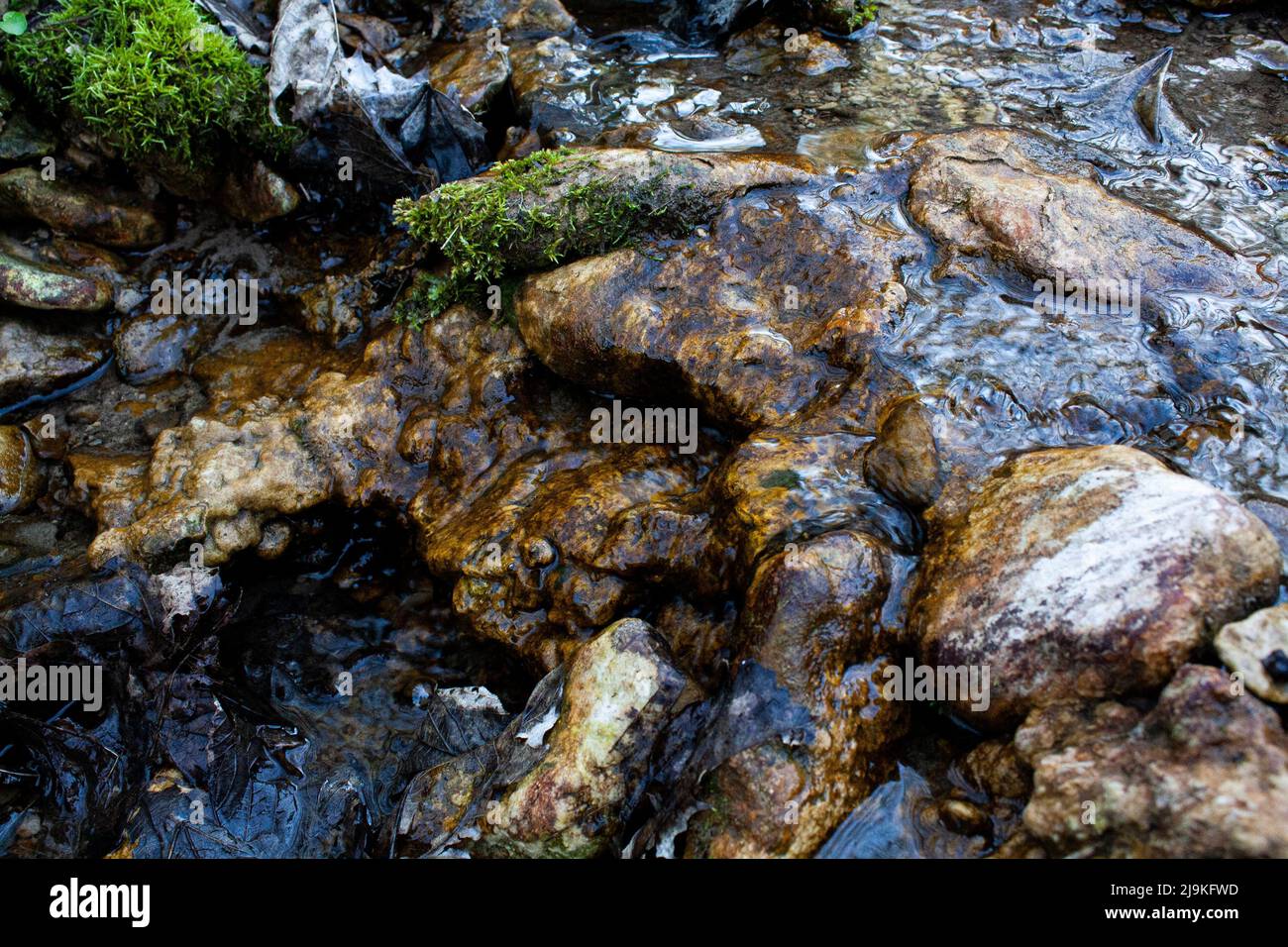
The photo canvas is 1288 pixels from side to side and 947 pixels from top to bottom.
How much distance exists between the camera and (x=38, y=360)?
5980 millimetres

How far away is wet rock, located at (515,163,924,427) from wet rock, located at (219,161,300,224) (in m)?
2.54

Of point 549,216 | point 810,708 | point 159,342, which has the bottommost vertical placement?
point 159,342

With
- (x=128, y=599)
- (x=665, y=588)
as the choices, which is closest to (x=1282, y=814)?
(x=665, y=588)

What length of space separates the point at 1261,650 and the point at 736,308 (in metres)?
3.09

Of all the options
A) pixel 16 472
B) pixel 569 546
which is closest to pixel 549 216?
pixel 569 546

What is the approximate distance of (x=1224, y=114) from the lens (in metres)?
6.22

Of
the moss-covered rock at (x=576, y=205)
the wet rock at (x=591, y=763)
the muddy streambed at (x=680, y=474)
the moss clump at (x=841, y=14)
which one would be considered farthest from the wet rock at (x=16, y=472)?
the moss clump at (x=841, y=14)

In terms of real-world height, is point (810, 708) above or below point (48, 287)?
below

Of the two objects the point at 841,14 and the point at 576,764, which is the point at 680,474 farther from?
the point at 841,14

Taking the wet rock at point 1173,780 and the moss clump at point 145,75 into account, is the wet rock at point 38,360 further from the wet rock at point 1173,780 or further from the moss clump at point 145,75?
the wet rock at point 1173,780

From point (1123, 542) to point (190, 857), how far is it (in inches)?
180

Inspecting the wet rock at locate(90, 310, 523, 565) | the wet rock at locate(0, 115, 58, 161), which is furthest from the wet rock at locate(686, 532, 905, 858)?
the wet rock at locate(0, 115, 58, 161)

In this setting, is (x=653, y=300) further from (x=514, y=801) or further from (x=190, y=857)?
(x=190, y=857)

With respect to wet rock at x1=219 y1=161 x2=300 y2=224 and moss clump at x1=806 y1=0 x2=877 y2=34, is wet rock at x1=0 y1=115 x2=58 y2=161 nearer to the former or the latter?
wet rock at x1=219 y1=161 x2=300 y2=224
